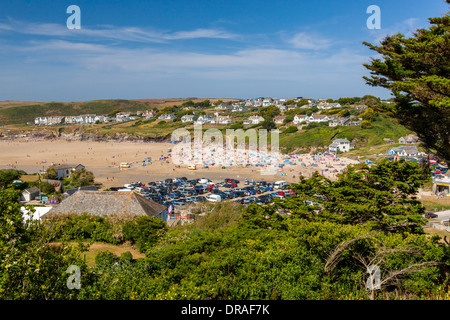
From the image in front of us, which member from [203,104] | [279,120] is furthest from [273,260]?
[203,104]

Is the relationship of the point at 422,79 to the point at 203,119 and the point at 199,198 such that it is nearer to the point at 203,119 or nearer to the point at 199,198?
the point at 199,198

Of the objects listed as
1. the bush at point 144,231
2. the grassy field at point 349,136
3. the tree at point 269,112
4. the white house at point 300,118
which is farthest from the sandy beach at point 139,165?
the tree at point 269,112

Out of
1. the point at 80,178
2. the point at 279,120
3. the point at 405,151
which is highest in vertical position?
the point at 279,120

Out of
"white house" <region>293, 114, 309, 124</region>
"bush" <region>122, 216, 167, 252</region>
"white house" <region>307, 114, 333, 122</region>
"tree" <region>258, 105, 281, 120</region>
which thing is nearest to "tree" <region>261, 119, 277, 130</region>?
"white house" <region>293, 114, 309, 124</region>
